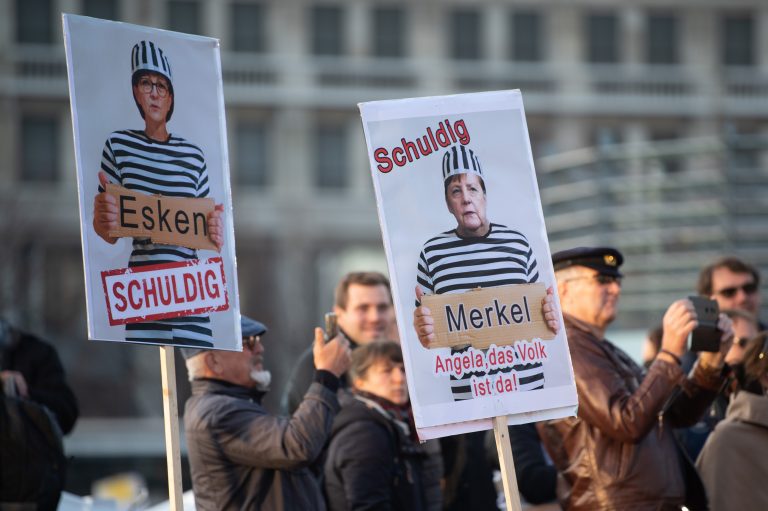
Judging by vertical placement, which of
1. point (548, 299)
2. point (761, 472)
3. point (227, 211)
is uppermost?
point (227, 211)

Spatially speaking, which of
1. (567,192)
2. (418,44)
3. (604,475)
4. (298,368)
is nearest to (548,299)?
(604,475)

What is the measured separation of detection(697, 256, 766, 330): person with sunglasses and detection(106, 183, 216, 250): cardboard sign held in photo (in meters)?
3.71

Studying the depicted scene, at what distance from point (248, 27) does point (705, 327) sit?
43.4 meters

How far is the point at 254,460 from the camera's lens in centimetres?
696

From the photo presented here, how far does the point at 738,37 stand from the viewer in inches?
1981

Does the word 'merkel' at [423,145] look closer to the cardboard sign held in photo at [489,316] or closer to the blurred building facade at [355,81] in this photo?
the cardboard sign held in photo at [489,316]

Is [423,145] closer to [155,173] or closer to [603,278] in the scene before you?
[155,173]

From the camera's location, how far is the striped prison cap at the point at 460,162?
654cm

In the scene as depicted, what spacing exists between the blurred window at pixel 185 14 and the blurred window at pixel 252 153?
312 centimetres

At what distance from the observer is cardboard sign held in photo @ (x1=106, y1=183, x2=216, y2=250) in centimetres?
651

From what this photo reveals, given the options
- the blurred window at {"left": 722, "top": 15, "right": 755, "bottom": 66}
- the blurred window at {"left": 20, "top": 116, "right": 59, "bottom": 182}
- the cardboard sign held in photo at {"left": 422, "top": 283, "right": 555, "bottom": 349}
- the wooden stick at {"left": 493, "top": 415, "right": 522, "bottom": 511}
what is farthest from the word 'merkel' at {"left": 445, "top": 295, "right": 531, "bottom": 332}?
the blurred window at {"left": 722, "top": 15, "right": 755, "bottom": 66}

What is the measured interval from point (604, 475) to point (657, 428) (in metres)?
0.34

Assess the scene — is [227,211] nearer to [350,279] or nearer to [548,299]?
[548,299]

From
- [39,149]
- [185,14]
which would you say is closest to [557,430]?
[39,149]
